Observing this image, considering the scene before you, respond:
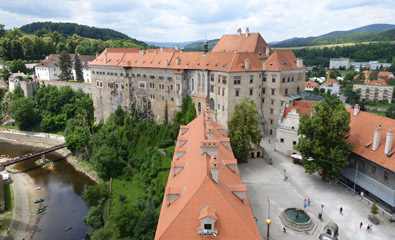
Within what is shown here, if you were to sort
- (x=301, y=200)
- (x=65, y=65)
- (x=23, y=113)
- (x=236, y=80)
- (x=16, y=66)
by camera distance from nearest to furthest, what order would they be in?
(x=301, y=200) < (x=236, y=80) < (x=23, y=113) < (x=65, y=65) < (x=16, y=66)

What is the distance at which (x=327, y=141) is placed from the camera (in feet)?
108

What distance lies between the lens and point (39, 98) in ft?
260

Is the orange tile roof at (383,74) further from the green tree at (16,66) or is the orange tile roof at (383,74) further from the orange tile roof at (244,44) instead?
the green tree at (16,66)

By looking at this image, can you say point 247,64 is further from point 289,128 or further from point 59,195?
point 59,195

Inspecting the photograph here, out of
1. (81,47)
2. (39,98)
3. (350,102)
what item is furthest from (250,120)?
(81,47)

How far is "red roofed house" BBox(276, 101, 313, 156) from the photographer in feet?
139

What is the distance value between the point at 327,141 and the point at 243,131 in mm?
11188

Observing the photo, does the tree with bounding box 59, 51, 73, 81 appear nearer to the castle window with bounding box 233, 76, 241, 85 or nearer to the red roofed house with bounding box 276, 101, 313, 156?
the castle window with bounding box 233, 76, 241, 85

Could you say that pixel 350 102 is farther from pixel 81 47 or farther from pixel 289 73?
pixel 81 47

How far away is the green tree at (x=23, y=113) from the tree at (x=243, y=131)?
59241mm

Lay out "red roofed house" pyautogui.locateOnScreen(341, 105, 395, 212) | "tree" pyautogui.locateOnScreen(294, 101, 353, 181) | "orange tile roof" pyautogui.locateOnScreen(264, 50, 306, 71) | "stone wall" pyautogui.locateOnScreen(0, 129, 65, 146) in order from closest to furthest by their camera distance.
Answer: "red roofed house" pyautogui.locateOnScreen(341, 105, 395, 212) → "tree" pyautogui.locateOnScreen(294, 101, 353, 181) → "orange tile roof" pyautogui.locateOnScreen(264, 50, 306, 71) → "stone wall" pyautogui.locateOnScreen(0, 129, 65, 146)

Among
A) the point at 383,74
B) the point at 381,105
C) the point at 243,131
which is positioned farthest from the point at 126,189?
the point at 383,74

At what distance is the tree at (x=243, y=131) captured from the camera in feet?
129

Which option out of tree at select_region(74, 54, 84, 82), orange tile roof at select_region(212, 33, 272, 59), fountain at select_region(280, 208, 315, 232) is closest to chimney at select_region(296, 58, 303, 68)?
orange tile roof at select_region(212, 33, 272, 59)
